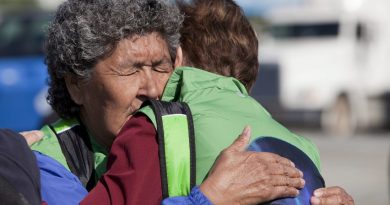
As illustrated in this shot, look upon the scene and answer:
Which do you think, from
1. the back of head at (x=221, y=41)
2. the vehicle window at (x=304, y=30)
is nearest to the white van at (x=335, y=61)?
the vehicle window at (x=304, y=30)

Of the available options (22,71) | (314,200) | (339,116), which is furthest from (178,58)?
(339,116)

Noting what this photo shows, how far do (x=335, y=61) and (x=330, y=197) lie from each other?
55.2 feet

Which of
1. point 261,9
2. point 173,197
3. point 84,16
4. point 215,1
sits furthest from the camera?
point 261,9

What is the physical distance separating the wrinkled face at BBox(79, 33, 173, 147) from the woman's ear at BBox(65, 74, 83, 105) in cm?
5

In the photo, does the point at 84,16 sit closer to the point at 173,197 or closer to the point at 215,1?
the point at 215,1

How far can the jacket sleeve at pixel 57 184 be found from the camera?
2551mm

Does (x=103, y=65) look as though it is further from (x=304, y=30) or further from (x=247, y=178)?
(x=304, y=30)

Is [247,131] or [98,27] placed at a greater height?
[98,27]

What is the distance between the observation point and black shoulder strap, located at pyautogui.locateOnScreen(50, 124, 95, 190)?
2.83 m

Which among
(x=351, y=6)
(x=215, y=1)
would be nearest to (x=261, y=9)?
(x=351, y=6)

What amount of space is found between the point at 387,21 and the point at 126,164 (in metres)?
18.2

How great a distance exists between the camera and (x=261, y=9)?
22.9 meters

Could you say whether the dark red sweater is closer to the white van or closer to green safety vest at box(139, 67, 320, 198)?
green safety vest at box(139, 67, 320, 198)

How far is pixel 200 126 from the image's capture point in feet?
7.95
